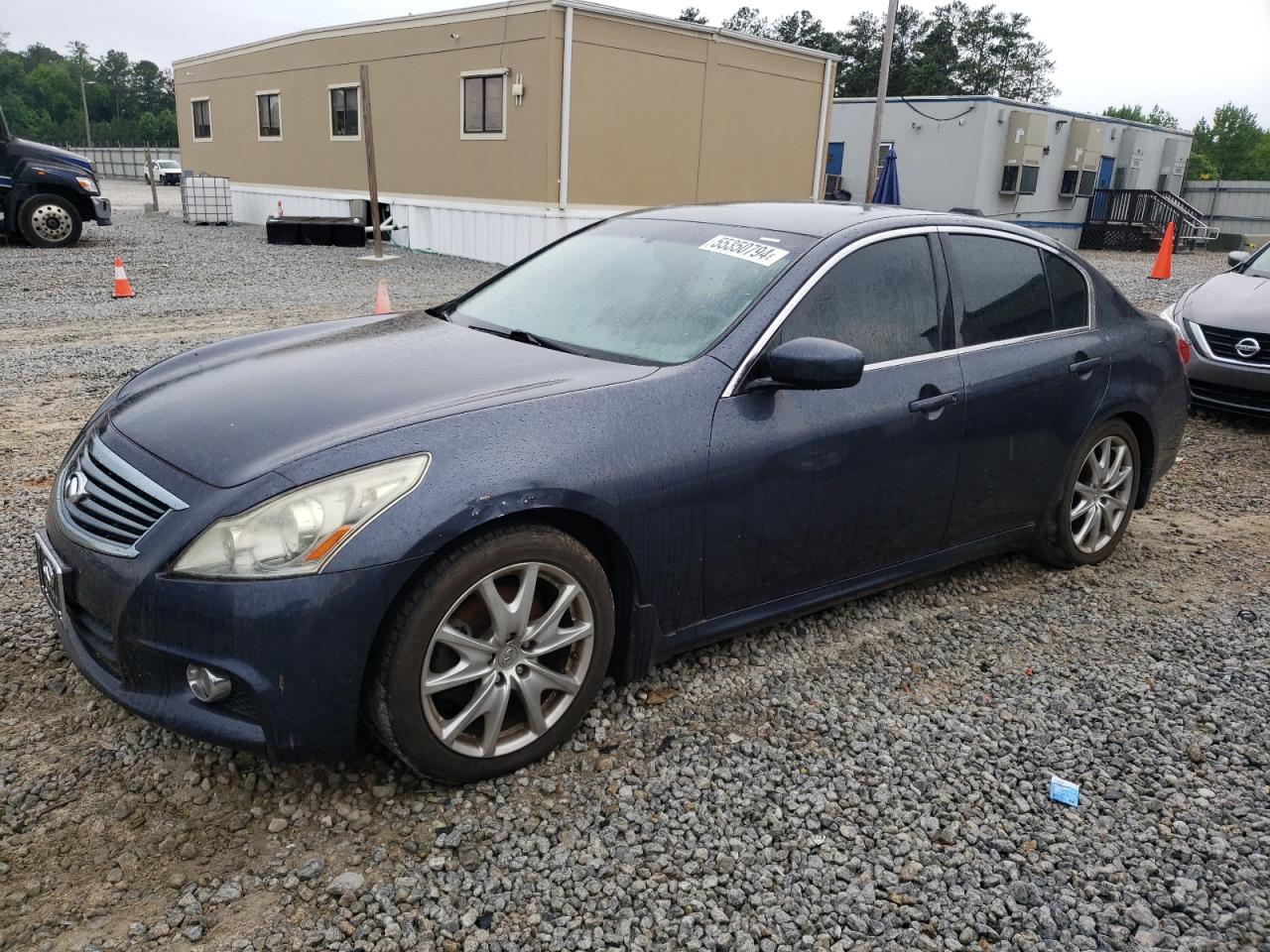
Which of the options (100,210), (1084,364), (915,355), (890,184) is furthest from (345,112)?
(915,355)

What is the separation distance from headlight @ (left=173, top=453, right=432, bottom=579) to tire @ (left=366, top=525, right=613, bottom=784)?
0.24 metres

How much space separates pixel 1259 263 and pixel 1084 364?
5521 millimetres

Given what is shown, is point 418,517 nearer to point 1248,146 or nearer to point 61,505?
point 61,505

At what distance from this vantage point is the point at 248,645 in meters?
2.41

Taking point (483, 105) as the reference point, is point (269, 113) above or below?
below

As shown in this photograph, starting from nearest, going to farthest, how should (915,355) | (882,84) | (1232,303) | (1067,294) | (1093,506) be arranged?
(915,355)
(1067,294)
(1093,506)
(1232,303)
(882,84)

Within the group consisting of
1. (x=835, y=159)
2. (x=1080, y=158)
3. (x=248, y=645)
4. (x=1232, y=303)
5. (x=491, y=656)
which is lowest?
(x=491, y=656)

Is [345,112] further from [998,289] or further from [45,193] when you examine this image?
[998,289]

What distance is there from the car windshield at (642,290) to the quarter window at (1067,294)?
1.41 meters

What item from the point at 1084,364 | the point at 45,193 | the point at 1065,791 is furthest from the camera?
the point at 45,193

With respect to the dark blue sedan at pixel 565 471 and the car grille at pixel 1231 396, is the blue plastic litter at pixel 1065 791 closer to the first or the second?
the dark blue sedan at pixel 565 471

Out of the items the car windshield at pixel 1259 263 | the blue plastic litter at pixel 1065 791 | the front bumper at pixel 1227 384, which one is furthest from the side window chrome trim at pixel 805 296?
the car windshield at pixel 1259 263

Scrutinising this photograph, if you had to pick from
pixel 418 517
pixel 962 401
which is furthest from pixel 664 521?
pixel 962 401

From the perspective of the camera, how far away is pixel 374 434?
2654mm
